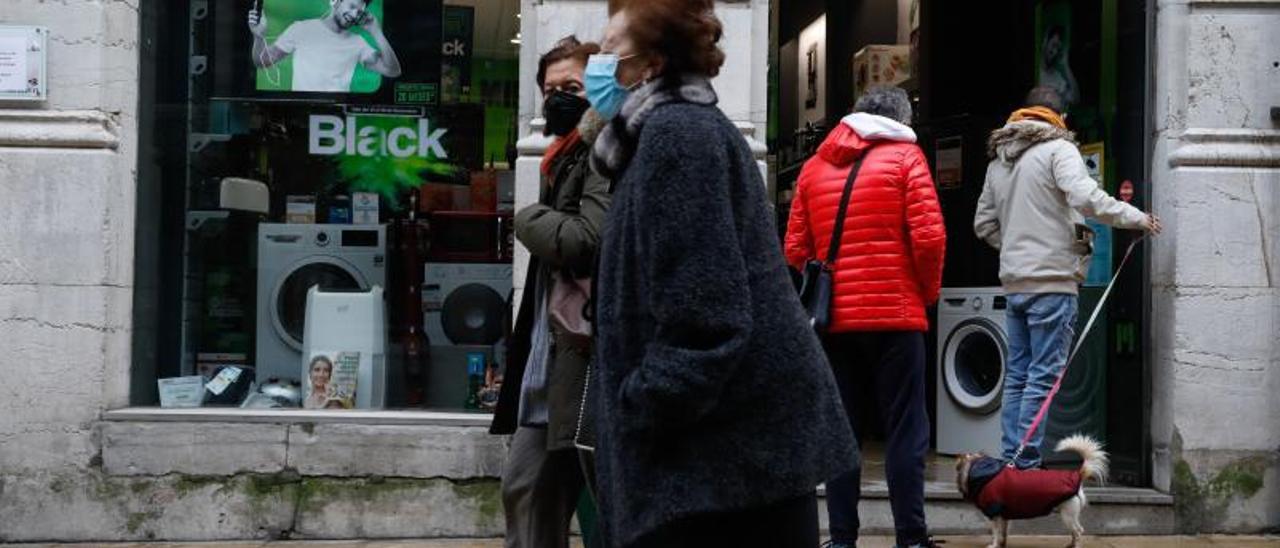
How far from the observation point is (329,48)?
6918 millimetres

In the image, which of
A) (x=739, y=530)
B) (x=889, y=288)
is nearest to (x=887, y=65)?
(x=889, y=288)

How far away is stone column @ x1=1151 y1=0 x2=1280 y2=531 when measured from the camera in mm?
6582

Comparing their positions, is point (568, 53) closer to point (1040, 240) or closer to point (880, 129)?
point (880, 129)

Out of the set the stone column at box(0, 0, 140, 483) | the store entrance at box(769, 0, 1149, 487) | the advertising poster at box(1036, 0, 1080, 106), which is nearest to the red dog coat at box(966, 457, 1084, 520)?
the store entrance at box(769, 0, 1149, 487)

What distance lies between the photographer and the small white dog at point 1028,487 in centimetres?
577

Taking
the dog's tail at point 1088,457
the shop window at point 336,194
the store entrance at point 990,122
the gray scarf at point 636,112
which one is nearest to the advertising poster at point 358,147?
the shop window at point 336,194

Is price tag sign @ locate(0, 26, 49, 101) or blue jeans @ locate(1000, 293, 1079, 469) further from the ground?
price tag sign @ locate(0, 26, 49, 101)

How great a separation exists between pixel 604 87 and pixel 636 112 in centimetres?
33

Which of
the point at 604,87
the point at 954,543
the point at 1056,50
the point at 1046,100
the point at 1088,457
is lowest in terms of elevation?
the point at 954,543

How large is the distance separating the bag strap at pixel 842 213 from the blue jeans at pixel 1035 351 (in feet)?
3.79

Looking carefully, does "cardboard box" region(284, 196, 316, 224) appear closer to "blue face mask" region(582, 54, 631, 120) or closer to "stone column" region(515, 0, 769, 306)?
"stone column" region(515, 0, 769, 306)

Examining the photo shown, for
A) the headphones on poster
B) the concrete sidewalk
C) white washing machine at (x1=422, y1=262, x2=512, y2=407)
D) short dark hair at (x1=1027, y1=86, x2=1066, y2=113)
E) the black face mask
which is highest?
the headphones on poster

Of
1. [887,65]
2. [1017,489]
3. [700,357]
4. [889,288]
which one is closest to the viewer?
[700,357]

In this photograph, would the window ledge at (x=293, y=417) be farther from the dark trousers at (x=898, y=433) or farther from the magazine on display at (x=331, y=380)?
the dark trousers at (x=898, y=433)
